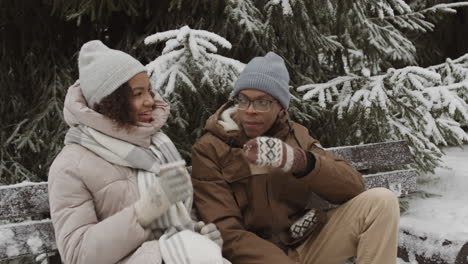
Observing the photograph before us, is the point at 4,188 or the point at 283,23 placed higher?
the point at 283,23

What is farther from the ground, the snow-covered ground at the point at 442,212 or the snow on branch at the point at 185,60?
the snow on branch at the point at 185,60

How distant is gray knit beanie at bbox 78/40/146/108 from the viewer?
2.34 m

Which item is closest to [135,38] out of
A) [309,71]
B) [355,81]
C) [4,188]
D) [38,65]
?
[38,65]

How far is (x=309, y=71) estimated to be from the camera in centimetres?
507

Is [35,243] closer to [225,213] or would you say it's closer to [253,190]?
[225,213]

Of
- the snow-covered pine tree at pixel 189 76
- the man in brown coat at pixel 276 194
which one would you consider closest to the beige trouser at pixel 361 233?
the man in brown coat at pixel 276 194

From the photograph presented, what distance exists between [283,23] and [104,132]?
246 cm

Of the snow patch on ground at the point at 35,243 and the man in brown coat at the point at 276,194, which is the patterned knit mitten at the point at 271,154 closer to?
the man in brown coat at the point at 276,194

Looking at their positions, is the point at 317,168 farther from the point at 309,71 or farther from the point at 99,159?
the point at 309,71

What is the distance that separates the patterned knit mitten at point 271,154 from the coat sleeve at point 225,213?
34 centimetres

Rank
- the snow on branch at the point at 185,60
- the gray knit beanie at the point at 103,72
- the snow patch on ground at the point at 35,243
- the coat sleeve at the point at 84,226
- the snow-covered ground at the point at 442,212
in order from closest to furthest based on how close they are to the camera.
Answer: the coat sleeve at the point at 84,226
the gray knit beanie at the point at 103,72
the snow patch on ground at the point at 35,243
the snow-covered ground at the point at 442,212
the snow on branch at the point at 185,60

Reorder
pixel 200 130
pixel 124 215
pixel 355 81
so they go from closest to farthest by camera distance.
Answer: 1. pixel 124 215
2. pixel 200 130
3. pixel 355 81

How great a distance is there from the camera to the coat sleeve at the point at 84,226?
2.11 metres

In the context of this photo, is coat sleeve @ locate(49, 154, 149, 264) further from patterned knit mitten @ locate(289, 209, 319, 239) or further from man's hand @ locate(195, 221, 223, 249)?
patterned knit mitten @ locate(289, 209, 319, 239)
